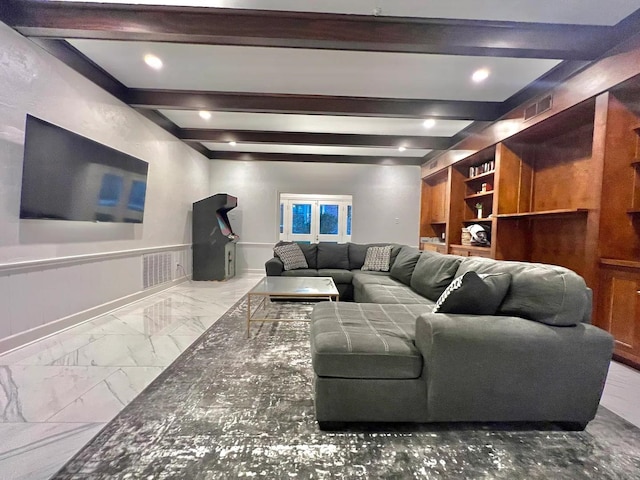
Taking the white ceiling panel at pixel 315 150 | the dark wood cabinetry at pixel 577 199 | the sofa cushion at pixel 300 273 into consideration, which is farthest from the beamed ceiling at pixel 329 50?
the sofa cushion at pixel 300 273

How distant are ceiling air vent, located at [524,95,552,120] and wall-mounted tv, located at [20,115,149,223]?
4.83 meters

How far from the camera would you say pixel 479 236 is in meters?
4.69

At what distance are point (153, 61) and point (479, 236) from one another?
4966 millimetres

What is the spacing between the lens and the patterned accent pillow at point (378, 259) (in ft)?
14.8

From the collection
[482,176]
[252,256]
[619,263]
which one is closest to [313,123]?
[482,176]

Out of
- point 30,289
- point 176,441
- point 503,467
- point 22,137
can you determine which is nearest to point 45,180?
point 22,137

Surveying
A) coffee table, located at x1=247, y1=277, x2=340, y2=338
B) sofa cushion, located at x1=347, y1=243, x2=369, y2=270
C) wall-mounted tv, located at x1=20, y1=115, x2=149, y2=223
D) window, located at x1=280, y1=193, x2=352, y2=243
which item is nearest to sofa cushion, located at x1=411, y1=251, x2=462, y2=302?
coffee table, located at x1=247, y1=277, x2=340, y2=338

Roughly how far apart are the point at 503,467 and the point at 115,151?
171 inches

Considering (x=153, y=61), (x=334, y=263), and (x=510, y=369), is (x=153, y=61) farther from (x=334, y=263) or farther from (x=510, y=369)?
(x=510, y=369)

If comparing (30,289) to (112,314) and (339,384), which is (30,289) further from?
(339,384)

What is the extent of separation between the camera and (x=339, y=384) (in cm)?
151

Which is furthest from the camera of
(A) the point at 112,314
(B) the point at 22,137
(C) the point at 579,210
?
(A) the point at 112,314

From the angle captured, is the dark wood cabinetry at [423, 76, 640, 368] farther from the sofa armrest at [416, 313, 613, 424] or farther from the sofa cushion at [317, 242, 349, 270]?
the sofa cushion at [317, 242, 349, 270]

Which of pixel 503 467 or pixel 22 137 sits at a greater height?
pixel 22 137
